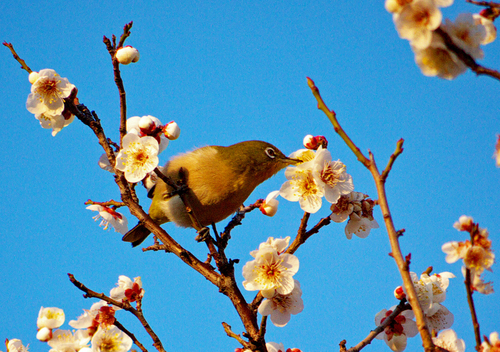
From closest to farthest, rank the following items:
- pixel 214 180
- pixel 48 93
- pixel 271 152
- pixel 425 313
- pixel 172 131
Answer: pixel 425 313 → pixel 48 93 → pixel 172 131 → pixel 214 180 → pixel 271 152

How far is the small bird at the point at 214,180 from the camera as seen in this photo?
16.7ft

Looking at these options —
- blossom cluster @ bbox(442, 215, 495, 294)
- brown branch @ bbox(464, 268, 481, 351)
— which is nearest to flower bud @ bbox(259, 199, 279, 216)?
blossom cluster @ bbox(442, 215, 495, 294)

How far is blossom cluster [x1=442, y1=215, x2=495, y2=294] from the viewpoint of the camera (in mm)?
2164

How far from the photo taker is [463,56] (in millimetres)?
1849

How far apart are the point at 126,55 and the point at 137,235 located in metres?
2.99

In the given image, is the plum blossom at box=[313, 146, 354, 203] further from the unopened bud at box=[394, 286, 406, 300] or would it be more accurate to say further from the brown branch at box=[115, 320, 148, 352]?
the brown branch at box=[115, 320, 148, 352]

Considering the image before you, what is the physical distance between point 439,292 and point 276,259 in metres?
1.19

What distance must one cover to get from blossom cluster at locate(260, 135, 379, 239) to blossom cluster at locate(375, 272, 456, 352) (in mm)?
535

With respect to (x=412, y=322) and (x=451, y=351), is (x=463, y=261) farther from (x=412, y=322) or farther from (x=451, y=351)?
(x=412, y=322)

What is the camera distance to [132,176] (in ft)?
11.4

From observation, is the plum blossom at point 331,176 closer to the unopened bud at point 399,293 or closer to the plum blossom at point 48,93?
the unopened bud at point 399,293

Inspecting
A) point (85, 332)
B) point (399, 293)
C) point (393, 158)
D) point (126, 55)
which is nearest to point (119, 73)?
point (126, 55)

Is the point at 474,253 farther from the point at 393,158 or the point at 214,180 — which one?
the point at 214,180

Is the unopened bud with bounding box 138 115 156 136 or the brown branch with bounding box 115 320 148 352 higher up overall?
the unopened bud with bounding box 138 115 156 136
